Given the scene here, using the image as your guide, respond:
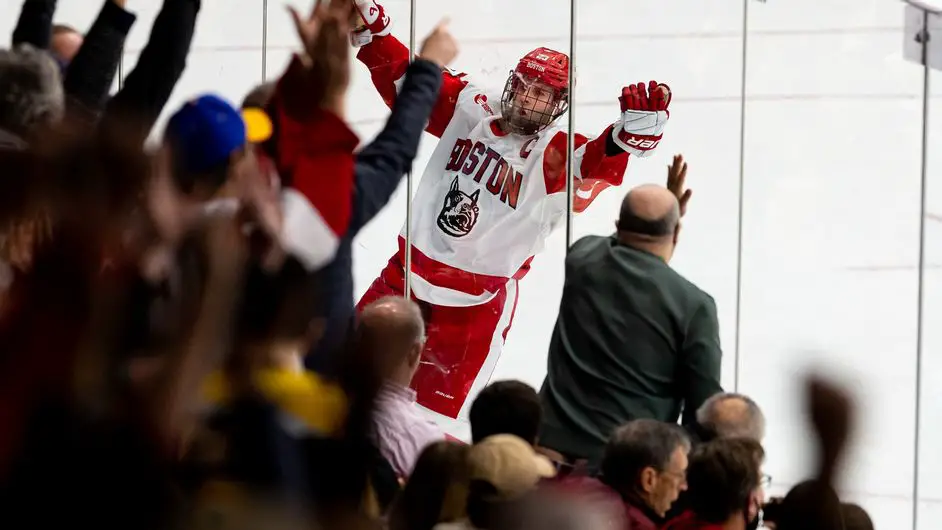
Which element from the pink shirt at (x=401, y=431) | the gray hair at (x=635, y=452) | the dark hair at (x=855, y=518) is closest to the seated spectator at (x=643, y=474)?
the gray hair at (x=635, y=452)

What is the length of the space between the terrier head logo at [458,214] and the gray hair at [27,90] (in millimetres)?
2155

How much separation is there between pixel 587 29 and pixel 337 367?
4067 mm

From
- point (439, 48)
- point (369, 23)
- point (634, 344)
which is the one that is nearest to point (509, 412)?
point (439, 48)

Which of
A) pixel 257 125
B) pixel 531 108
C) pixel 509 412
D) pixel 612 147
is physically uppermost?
pixel 531 108

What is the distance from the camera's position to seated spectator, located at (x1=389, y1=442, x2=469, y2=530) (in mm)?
1819

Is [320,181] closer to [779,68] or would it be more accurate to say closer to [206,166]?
[206,166]

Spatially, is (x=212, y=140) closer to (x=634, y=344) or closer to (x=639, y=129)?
(x=634, y=344)

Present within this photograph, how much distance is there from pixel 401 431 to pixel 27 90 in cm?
77

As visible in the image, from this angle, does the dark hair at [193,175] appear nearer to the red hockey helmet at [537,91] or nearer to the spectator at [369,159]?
the spectator at [369,159]

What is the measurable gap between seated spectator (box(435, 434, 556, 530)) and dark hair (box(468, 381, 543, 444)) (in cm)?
48

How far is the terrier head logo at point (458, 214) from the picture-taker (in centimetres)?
436

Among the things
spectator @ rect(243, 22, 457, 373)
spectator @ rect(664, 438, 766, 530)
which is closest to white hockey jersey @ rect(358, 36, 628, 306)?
spectator @ rect(243, 22, 457, 373)

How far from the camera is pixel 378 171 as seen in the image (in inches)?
101

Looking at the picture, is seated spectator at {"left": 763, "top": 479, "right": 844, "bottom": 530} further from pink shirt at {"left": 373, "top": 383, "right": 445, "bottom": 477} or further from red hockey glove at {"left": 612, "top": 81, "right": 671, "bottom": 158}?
red hockey glove at {"left": 612, "top": 81, "right": 671, "bottom": 158}
